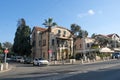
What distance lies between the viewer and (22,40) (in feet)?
236

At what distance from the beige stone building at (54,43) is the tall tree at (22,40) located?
2.69 metres

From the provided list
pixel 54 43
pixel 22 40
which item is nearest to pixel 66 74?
pixel 54 43

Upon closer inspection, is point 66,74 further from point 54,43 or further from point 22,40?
point 22,40

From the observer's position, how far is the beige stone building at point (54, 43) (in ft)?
226

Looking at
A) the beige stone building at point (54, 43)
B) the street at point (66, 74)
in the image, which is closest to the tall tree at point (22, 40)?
the beige stone building at point (54, 43)

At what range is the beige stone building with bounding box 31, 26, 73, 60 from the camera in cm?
6888

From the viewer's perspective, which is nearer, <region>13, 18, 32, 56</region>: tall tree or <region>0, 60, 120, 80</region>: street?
<region>0, 60, 120, 80</region>: street

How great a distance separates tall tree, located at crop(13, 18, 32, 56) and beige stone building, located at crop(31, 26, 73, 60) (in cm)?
269

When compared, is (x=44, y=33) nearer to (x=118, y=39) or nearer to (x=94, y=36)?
(x=94, y=36)

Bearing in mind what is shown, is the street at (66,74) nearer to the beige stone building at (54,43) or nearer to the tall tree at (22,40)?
the beige stone building at (54,43)

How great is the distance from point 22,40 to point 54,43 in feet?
31.6

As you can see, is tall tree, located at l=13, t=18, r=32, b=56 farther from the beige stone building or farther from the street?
the street

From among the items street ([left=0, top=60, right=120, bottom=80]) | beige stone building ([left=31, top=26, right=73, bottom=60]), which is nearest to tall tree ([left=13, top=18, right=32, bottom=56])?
beige stone building ([left=31, top=26, right=73, bottom=60])

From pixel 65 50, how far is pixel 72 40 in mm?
4758
